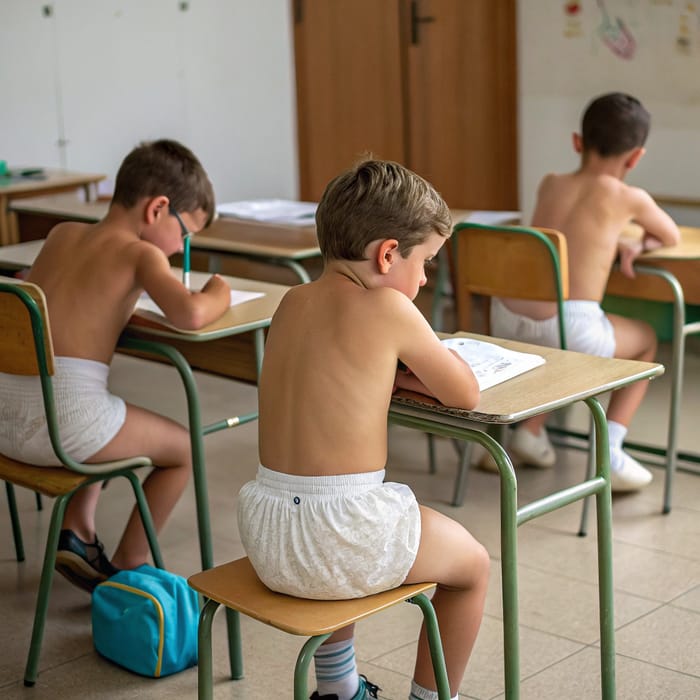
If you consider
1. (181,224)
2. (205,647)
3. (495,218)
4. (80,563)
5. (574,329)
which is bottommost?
(80,563)

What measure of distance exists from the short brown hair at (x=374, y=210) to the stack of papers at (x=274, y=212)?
77.8 inches

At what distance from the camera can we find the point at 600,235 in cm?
330

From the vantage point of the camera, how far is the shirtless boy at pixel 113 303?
8.22 feet

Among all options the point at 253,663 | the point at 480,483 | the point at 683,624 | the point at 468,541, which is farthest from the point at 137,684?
the point at 480,483

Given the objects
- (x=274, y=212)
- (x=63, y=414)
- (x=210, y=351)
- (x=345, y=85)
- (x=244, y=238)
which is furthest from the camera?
(x=345, y=85)

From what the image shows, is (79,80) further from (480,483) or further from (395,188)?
(395,188)

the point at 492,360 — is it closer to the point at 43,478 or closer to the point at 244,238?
the point at 43,478

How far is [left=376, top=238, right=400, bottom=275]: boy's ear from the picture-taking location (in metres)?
1.78

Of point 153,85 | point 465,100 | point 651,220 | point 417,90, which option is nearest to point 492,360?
point 651,220

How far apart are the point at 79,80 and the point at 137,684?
431 cm

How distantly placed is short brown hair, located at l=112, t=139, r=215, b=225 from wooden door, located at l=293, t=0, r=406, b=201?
151 inches

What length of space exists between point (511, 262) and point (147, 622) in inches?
53.5

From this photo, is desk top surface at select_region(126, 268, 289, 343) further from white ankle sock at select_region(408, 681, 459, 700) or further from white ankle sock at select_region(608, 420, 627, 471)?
white ankle sock at select_region(608, 420, 627, 471)

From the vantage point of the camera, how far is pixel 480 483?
139 inches
